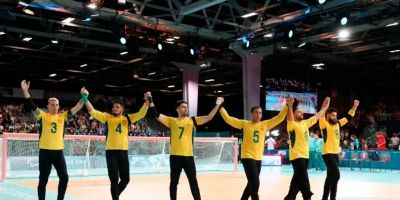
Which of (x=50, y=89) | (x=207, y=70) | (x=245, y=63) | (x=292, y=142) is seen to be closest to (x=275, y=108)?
(x=245, y=63)

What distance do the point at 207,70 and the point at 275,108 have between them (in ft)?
29.6

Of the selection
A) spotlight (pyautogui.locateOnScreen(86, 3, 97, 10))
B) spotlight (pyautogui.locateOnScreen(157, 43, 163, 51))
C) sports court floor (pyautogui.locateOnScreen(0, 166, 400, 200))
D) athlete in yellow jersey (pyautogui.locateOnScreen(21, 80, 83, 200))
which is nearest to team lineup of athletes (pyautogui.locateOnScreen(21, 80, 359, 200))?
athlete in yellow jersey (pyautogui.locateOnScreen(21, 80, 83, 200))

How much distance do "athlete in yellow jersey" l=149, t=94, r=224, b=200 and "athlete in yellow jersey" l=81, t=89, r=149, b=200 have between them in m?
0.58

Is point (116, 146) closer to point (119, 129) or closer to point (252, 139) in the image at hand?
point (119, 129)

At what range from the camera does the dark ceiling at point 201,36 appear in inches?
723

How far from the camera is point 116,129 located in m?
8.03

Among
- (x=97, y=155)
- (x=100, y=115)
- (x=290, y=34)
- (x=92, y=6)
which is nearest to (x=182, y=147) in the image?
(x=100, y=115)

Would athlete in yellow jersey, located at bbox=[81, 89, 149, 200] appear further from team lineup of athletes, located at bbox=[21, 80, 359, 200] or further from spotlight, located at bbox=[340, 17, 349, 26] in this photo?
spotlight, located at bbox=[340, 17, 349, 26]

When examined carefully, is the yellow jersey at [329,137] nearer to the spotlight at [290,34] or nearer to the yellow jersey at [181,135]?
the yellow jersey at [181,135]

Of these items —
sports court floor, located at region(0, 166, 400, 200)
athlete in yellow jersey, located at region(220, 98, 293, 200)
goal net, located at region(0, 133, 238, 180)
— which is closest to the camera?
athlete in yellow jersey, located at region(220, 98, 293, 200)

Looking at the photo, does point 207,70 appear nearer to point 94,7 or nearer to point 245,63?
point 245,63

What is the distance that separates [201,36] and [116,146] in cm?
1603

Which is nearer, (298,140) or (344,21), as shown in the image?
(298,140)

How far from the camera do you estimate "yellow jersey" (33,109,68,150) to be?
7789 mm
